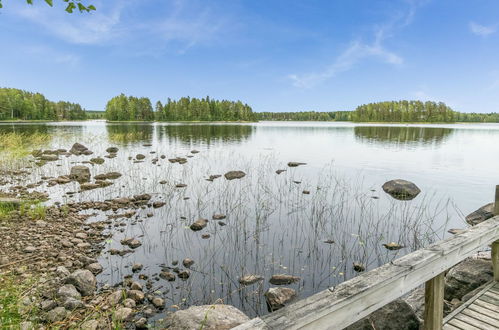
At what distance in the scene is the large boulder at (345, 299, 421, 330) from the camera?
424 centimetres

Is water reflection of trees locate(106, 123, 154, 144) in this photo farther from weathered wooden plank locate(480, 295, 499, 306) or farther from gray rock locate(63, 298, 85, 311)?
weathered wooden plank locate(480, 295, 499, 306)

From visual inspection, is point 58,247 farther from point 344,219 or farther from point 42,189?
point 344,219

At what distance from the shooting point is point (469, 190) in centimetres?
1609

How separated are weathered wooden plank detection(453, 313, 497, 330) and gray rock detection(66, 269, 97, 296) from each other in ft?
20.8

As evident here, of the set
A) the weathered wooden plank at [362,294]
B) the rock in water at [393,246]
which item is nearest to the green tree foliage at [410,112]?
the rock in water at [393,246]

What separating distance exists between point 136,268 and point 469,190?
18269 millimetres

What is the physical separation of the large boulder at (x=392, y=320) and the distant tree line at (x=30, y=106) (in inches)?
5166

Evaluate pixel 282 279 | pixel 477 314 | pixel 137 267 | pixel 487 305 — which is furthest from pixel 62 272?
pixel 487 305

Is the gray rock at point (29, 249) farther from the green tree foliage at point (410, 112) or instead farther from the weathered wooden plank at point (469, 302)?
the green tree foliage at point (410, 112)

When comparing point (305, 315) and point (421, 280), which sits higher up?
point (305, 315)

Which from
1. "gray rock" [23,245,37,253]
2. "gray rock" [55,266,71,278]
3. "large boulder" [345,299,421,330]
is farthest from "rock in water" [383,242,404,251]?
"gray rock" [23,245,37,253]

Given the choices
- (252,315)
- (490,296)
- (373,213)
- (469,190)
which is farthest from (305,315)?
(469,190)

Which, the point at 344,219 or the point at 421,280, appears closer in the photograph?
the point at 421,280

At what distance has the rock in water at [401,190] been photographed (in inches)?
556
